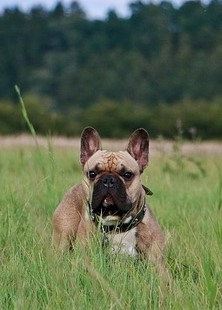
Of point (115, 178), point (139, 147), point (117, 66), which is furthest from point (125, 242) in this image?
point (117, 66)

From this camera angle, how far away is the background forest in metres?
51.2

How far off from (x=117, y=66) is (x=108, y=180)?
66.4m

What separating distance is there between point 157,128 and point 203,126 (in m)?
2.37

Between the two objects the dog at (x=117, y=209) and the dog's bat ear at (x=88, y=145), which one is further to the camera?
the dog's bat ear at (x=88, y=145)

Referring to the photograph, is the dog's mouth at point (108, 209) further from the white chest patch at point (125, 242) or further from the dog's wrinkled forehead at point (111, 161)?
the dog's wrinkled forehead at point (111, 161)

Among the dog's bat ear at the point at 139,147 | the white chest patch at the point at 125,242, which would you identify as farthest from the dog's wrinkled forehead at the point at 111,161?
the white chest patch at the point at 125,242

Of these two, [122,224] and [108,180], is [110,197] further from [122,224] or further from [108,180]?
[122,224]

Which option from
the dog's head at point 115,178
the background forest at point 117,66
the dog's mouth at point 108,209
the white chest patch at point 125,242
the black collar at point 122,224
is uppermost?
the dog's head at point 115,178

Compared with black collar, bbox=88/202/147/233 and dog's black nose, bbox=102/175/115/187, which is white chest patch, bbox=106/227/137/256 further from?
dog's black nose, bbox=102/175/115/187

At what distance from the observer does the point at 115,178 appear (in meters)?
5.26

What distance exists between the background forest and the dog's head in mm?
42374

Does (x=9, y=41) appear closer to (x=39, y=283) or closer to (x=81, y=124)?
(x=81, y=124)

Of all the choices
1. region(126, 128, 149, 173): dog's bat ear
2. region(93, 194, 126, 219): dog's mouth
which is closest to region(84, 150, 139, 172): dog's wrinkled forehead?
region(126, 128, 149, 173): dog's bat ear

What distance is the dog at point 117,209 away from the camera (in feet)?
17.1
